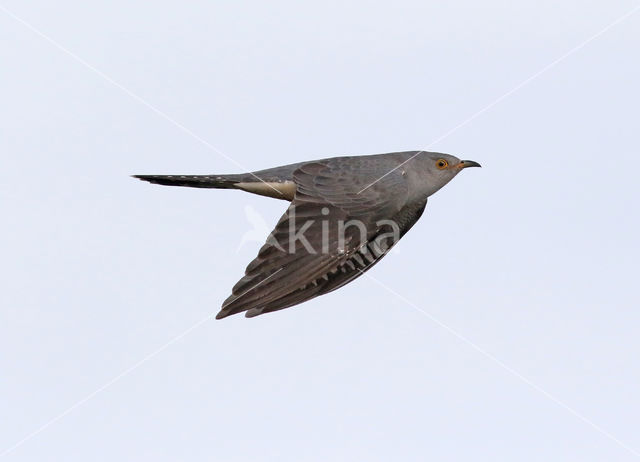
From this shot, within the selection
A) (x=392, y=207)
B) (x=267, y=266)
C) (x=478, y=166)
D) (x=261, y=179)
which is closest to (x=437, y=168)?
(x=478, y=166)

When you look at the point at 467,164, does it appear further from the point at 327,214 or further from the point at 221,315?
the point at 221,315

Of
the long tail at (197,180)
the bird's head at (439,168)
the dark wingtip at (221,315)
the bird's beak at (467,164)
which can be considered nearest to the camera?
the dark wingtip at (221,315)

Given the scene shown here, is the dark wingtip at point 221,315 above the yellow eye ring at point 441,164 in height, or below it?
below

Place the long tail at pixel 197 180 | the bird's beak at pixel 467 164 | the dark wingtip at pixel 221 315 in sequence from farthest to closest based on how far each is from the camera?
the bird's beak at pixel 467 164 < the long tail at pixel 197 180 < the dark wingtip at pixel 221 315

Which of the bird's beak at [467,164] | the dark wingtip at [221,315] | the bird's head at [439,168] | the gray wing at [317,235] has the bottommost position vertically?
the dark wingtip at [221,315]

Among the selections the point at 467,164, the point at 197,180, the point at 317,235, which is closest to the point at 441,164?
the point at 467,164

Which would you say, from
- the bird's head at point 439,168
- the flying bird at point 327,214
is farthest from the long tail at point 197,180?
the bird's head at point 439,168

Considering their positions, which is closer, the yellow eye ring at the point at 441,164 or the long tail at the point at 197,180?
the long tail at the point at 197,180

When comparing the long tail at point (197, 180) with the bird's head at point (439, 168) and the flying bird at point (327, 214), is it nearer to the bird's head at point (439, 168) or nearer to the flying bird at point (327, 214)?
the flying bird at point (327, 214)
